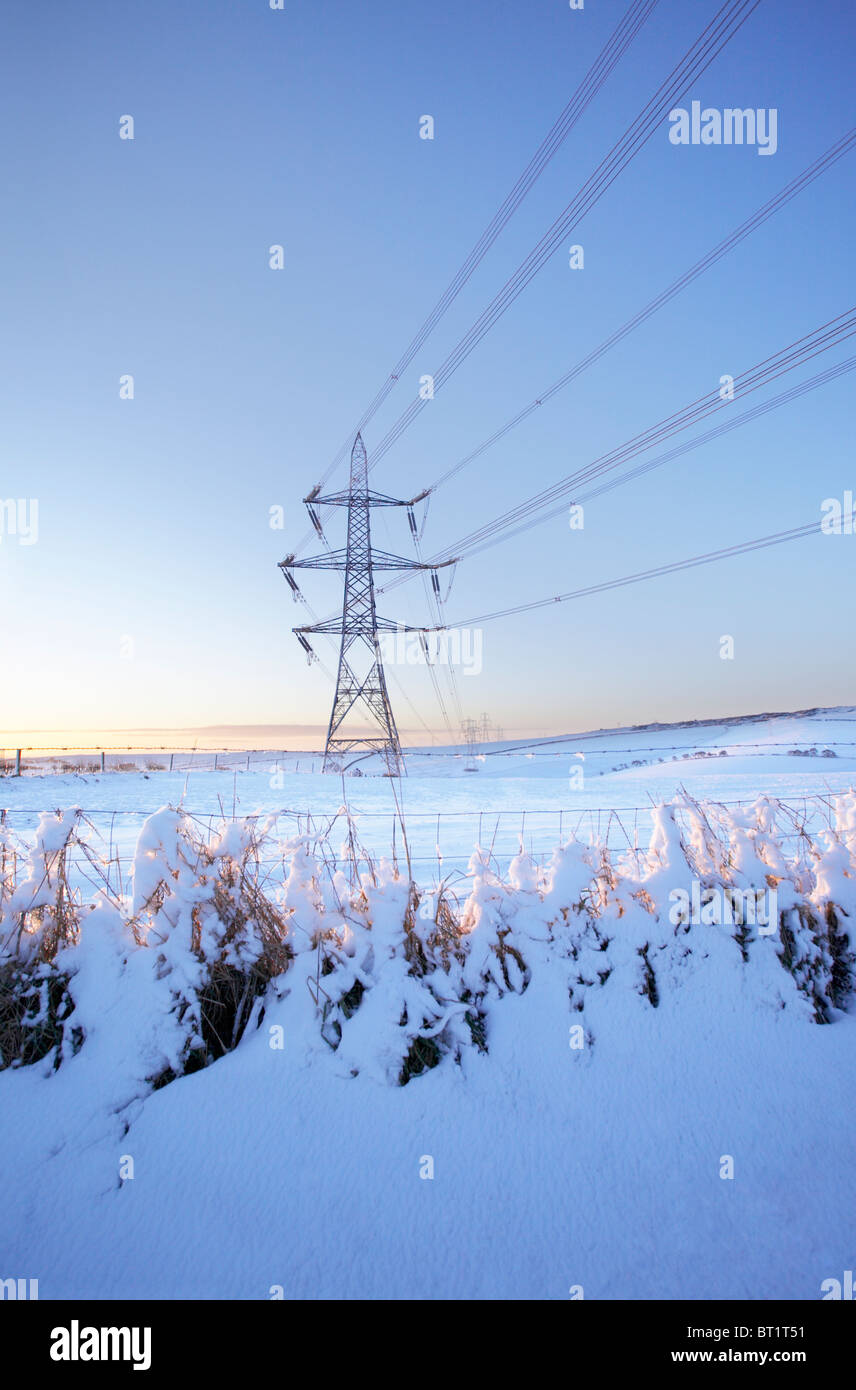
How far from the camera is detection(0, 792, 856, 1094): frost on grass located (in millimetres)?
3518

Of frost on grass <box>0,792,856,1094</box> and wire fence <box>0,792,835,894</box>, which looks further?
wire fence <box>0,792,835,894</box>

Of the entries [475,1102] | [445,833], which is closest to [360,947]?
[475,1102]

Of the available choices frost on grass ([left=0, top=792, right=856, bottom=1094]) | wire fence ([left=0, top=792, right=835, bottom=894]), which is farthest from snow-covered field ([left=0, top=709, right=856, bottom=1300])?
wire fence ([left=0, top=792, right=835, bottom=894])

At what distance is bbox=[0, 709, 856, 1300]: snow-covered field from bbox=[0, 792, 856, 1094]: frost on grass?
0.02 metres

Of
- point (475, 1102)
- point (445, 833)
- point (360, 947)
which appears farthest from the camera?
point (445, 833)

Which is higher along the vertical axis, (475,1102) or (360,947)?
(360,947)

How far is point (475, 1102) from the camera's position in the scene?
3299mm

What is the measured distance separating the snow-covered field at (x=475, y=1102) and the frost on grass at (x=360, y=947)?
21mm

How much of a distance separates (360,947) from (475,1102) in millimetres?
1072

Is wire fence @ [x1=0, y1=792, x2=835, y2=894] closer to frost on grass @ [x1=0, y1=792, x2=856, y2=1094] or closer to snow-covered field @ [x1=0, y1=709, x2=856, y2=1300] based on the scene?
frost on grass @ [x1=0, y1=792, x2=856, y2=1094]

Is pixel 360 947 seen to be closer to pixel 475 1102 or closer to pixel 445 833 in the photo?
pixel 475 1102

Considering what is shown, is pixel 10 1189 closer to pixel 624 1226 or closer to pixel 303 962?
pixel 303 962

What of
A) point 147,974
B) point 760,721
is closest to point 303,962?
point 147,974

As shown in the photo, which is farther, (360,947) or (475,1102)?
(360,947)
